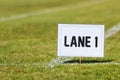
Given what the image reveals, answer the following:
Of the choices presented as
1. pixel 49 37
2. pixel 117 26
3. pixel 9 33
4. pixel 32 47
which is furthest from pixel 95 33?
pixel 117 26

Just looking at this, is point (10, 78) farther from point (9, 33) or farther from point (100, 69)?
point (9, 33)

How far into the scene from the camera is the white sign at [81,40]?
45.1ft

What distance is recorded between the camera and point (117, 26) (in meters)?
28.3

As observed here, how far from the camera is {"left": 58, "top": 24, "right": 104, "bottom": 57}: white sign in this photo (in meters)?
13.8

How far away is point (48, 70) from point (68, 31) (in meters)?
1.22

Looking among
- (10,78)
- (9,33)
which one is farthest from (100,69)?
(9,33)

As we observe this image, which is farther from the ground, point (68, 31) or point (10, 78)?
point (68, 31)

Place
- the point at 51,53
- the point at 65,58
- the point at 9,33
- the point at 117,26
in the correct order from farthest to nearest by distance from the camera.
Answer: the point at 117,26
the point at 9,33
the point at 51,53
the point at 65,58

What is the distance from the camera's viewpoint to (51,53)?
653 inches

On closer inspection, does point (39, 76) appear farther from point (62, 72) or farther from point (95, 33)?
point (95, 33)

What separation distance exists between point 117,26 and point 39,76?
53.4 ft

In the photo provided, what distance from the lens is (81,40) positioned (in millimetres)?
13750

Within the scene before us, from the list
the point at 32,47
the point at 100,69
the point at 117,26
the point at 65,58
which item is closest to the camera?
the point at 100,69

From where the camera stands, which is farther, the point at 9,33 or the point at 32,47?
the point at 9,33
